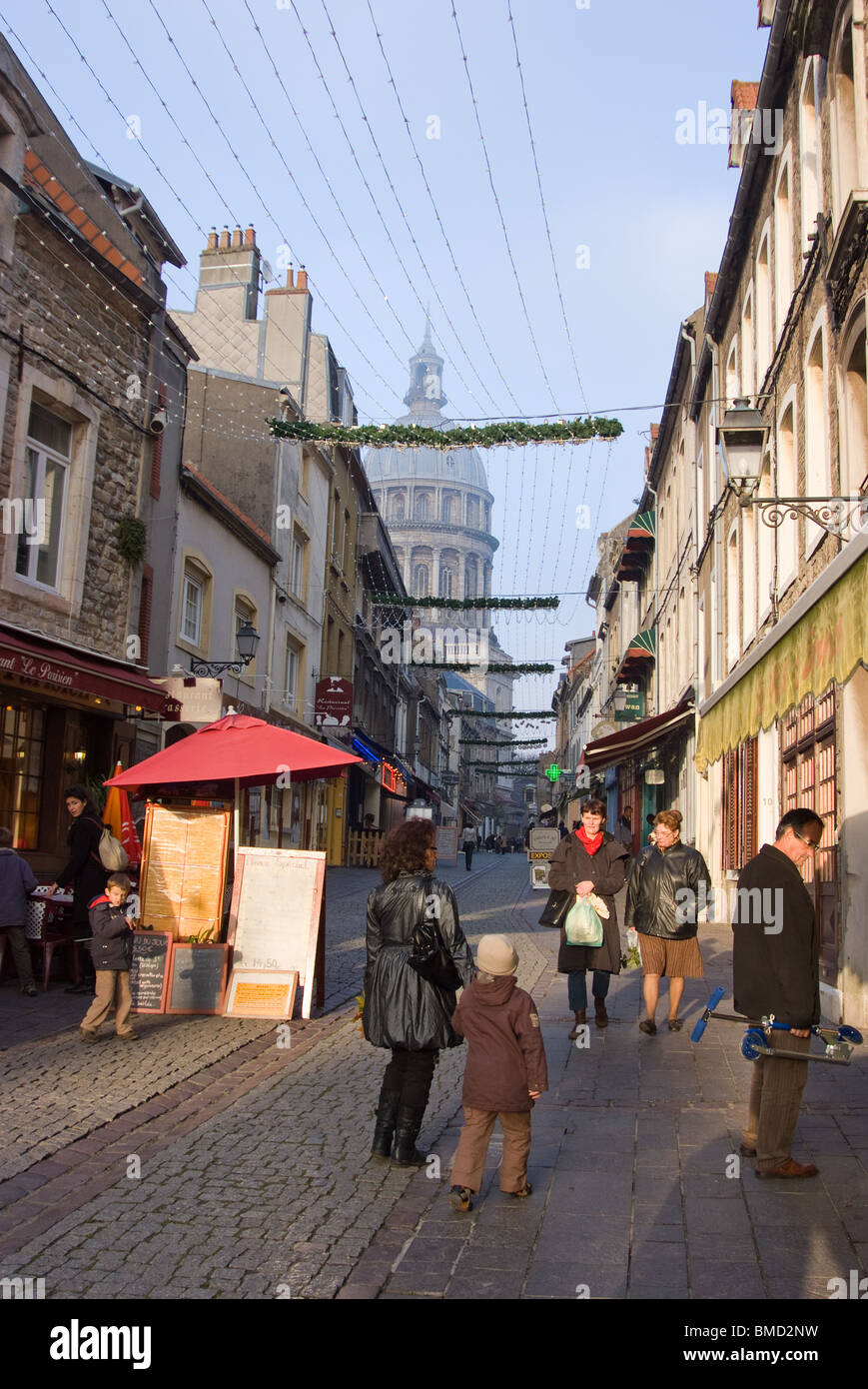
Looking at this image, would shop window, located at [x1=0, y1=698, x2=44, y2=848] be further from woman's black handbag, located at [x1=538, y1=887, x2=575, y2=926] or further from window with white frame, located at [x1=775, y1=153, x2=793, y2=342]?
window with white frame, located at [x1=775, y1=153, x2=793, y2=342]

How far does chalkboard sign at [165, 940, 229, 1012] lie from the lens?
9.02 m

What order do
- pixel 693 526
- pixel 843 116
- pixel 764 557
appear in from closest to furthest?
pixel 843 116, pixel 764 557, pixel 693 526

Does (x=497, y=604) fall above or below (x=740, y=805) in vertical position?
above

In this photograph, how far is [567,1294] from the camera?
12.4 ft

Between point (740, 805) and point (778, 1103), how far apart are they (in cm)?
1152

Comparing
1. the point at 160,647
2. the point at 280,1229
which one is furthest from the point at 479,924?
the point at 280,1229

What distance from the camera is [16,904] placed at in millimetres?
9367

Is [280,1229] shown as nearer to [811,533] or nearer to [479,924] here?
[811,533]

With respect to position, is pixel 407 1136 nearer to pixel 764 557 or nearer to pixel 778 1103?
pixel 778 1103

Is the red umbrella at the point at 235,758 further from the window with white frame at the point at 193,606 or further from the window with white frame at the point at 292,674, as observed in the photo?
the window with white frame at the point at 292,674

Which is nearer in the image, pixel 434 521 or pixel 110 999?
pixel 110 999

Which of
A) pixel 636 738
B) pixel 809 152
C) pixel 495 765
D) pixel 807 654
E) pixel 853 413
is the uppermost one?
pixel 809 152

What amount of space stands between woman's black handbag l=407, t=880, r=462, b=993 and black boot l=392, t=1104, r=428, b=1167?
596 mm
